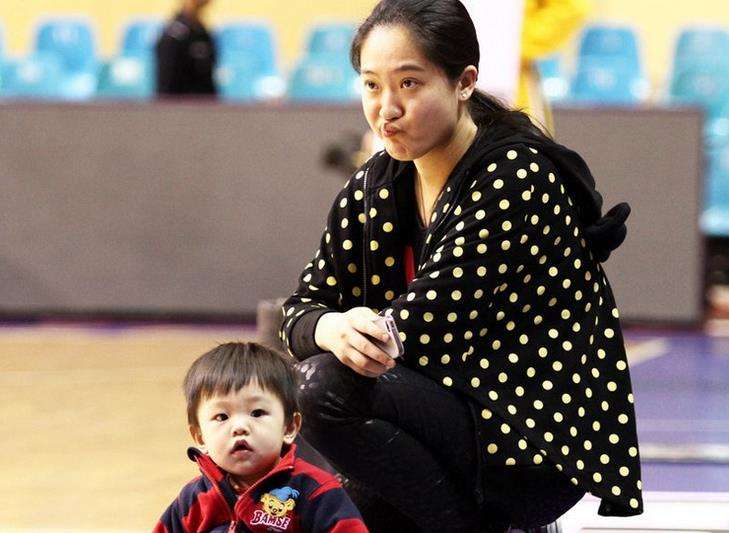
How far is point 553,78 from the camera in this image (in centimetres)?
845

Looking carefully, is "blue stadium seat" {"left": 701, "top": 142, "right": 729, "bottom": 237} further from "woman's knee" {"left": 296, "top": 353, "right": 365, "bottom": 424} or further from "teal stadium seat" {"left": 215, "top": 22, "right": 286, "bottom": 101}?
"woman's knee" {"left": 296, "top": 353, "right": 365, "bottom": 424}

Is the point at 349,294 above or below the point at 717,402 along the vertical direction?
above

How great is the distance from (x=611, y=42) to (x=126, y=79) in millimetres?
2991

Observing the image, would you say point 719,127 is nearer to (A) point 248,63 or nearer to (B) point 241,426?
(A) point 248,63

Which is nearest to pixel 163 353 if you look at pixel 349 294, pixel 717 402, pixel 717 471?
pixel 717 402

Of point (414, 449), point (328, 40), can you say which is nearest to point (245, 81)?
point (328, 40)

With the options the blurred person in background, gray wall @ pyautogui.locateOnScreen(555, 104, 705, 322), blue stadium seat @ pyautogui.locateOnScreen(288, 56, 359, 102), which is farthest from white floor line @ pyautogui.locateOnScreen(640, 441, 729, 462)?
blue stadium seat @ pyautogui.locateOnScreen(288, 56, 359, 102)

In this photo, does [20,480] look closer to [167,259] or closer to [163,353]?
[163,353]

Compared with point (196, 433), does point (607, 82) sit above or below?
below

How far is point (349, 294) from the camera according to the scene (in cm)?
260

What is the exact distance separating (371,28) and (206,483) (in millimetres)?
799

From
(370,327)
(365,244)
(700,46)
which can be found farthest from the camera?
(700,46)

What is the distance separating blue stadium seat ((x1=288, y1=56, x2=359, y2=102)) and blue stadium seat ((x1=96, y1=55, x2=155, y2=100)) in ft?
2.93

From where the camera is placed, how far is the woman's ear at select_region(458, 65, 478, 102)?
237 cm
